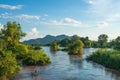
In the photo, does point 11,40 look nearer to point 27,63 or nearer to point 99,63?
point 27,63

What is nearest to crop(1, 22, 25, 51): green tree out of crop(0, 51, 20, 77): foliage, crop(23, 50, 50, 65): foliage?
crop(23, 50, 50, 65): foliage

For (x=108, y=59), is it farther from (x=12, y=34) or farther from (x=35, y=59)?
(x=12, y=34)

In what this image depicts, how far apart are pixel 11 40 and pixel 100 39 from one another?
126m

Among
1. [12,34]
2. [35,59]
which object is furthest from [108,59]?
[12,34]

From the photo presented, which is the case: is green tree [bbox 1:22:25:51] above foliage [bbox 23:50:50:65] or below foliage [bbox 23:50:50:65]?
above

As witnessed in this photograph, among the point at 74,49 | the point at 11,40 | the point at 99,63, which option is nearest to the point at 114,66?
the point at 99,63

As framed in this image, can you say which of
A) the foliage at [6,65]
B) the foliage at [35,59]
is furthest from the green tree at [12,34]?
the foliage at [6,65]

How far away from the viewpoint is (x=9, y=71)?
43781 millimetres

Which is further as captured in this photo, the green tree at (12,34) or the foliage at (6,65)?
the green tree at (12,34)

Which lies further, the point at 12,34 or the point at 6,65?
the point at 12,34

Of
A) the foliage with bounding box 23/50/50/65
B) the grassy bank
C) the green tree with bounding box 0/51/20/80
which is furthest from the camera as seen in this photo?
the foliage with bounding box 23/50/50/65

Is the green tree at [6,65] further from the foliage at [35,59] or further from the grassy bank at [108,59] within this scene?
the grassy bank at [108,59]

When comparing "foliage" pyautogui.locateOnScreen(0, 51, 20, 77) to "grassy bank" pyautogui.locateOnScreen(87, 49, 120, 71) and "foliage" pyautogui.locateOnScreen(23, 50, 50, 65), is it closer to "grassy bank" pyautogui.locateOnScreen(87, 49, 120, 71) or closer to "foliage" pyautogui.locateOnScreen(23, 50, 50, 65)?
"foliage" pyautogui.locateOnScreen(23, 50, 50, 65)

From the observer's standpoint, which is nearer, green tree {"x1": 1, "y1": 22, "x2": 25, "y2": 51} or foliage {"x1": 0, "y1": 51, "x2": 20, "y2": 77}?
foliage {"x1": 0, "y1": 51, "x2": 20, "y2": 77}
